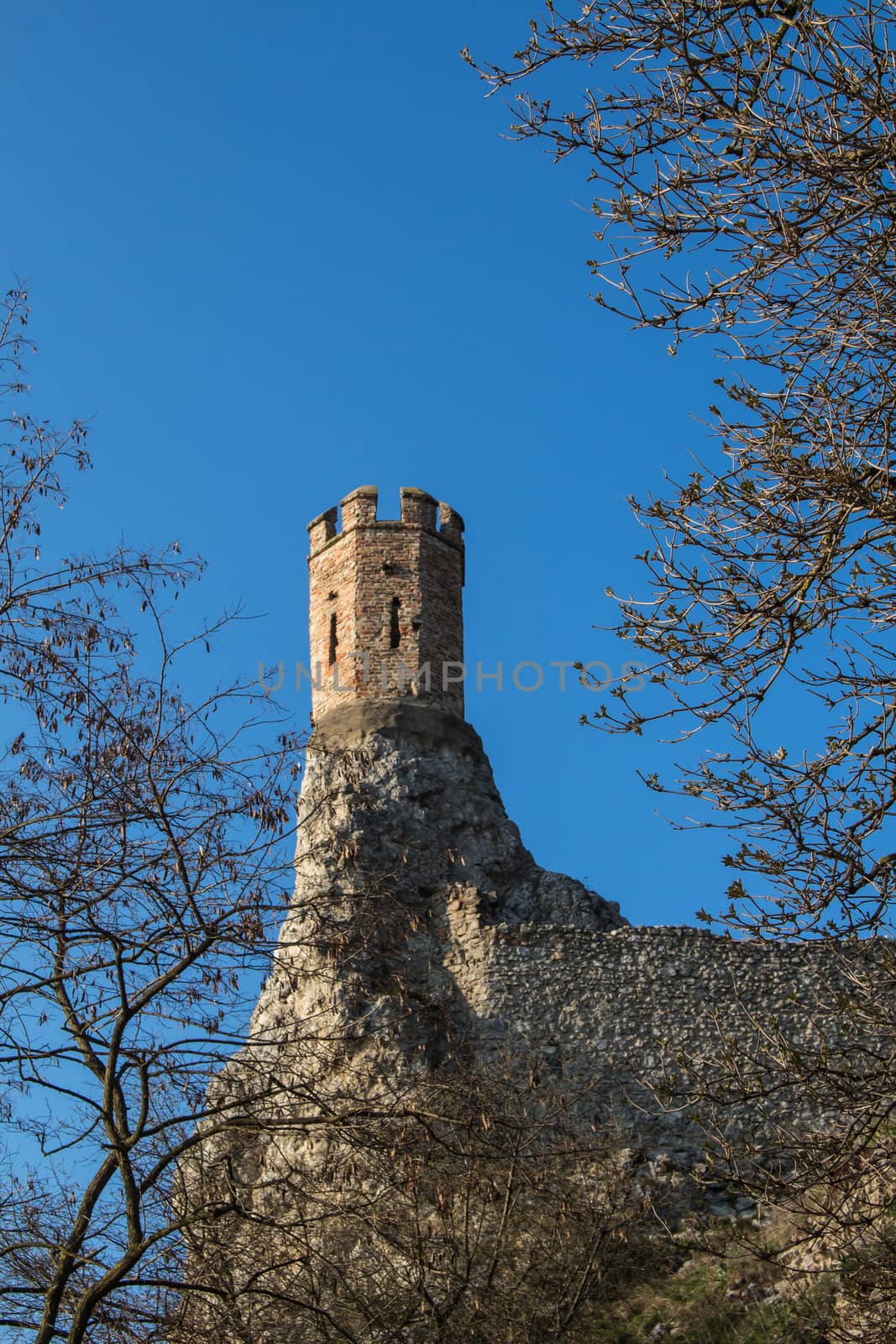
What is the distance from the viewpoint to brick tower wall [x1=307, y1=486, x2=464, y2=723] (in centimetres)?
2262

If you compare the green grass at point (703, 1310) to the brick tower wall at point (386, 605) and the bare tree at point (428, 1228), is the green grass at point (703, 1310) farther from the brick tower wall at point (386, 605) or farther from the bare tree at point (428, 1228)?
the brick tower wall at point (386, 605)

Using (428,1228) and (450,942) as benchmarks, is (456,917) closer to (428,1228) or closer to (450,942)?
(450,942)

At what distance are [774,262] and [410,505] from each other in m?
16.3

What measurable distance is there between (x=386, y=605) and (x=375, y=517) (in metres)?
1.46

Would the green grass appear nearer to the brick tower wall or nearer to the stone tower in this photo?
the stone tower

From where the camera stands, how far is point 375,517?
931 inches

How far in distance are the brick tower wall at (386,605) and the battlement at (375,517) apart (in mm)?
12

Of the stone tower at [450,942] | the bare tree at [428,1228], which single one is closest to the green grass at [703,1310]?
the bare tree at [428,1228]

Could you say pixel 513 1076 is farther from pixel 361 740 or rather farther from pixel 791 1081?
pixel 791 1081

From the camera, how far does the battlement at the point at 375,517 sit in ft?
77.4

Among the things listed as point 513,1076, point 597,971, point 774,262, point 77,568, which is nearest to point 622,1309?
point 513,1076

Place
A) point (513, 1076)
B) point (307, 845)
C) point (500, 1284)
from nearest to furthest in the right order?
point (500, 1284), point (513, 1076), point (307, 845)

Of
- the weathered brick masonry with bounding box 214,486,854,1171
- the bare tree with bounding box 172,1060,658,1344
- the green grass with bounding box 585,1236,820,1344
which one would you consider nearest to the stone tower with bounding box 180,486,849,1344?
the weathered brick masonry with bounding box 214,486,854,1171

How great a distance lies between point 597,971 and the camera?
19.4m
